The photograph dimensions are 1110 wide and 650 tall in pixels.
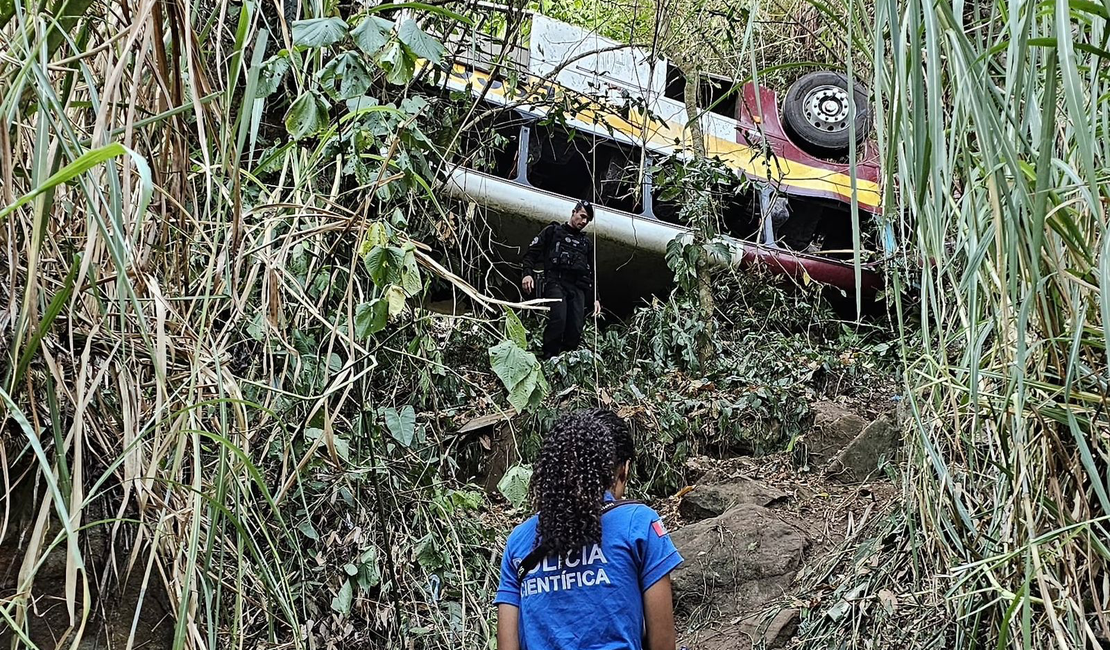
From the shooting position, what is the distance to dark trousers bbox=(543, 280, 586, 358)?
696cm

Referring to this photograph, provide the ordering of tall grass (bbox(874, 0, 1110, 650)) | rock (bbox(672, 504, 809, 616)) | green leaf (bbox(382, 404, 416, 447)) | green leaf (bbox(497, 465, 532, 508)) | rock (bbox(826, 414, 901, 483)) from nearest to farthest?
tall grass (bbox(874, 0, 1110, 650)) < green leaf (bbox(497, 465, 532, 508)) < green leaf (bbox(382, 404, 416, 447)) < rock (bbox(672, 504, 809, 616)) < rock (bbox(826, 414, 901, 483))

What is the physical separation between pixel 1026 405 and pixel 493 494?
3877 mm

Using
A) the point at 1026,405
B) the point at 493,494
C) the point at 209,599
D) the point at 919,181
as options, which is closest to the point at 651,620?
the point at 1026,405

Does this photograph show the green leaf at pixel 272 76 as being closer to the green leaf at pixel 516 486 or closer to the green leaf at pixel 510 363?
the green leaf at pixel 510 363

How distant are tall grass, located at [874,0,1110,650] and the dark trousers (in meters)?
4.32

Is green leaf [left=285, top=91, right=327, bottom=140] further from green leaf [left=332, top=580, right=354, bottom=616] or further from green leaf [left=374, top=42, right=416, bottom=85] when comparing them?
green leaf [left=332, top=580, right=354, bottom=616]

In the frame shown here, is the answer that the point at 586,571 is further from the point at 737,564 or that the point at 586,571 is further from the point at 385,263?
the point at 737,564

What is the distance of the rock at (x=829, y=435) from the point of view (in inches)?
218

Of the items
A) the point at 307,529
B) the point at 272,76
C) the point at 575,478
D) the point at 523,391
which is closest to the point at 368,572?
the point at 307,529

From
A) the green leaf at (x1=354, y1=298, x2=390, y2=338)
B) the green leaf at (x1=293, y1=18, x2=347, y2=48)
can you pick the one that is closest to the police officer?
the green leaf at (x1=354, y1=298, x2=390, y2=338)

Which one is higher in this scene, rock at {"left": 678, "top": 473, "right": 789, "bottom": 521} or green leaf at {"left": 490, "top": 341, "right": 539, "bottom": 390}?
green leaf at {"left": 490, "top": 341, "right": 539, "bottom": 390}

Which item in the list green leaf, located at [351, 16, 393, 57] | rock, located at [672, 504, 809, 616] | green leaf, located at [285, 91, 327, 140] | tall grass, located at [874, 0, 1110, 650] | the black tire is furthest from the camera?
the black tire

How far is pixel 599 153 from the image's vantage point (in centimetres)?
736

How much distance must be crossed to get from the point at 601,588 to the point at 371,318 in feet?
2.46
